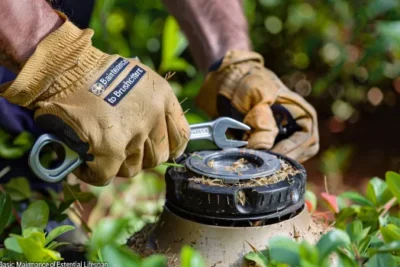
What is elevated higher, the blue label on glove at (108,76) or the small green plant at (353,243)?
the blue label on glove at (108,76)

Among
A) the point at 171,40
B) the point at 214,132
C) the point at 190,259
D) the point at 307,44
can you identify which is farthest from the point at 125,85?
the point at 307,44

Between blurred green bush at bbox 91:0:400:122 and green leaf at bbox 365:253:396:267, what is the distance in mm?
1434

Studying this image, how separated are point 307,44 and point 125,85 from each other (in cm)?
219

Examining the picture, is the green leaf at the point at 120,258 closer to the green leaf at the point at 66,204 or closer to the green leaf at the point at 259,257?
the green leaf at the point at 259,257

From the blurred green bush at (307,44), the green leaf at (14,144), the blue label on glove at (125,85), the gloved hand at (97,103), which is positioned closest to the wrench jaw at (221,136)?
the gloved hand at (97,103)

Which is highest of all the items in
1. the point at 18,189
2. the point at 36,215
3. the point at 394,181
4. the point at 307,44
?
the point at 394,181

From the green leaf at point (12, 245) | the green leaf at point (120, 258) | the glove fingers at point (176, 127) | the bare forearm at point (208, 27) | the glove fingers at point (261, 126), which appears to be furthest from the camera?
the bare forearm at point (208, 27)

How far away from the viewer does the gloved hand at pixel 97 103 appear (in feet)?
3.86

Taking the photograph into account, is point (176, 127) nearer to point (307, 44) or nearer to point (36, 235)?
point (36, 235)

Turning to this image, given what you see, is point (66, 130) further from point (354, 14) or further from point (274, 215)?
point (354, 14)

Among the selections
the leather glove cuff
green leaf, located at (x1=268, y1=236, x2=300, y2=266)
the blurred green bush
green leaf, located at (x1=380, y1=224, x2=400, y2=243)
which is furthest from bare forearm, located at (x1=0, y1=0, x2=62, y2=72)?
the blurred green bush

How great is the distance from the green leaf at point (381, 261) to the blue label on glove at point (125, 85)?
54 cm

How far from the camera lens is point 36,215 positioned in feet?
4.02

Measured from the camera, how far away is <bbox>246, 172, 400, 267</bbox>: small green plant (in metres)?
0.90
